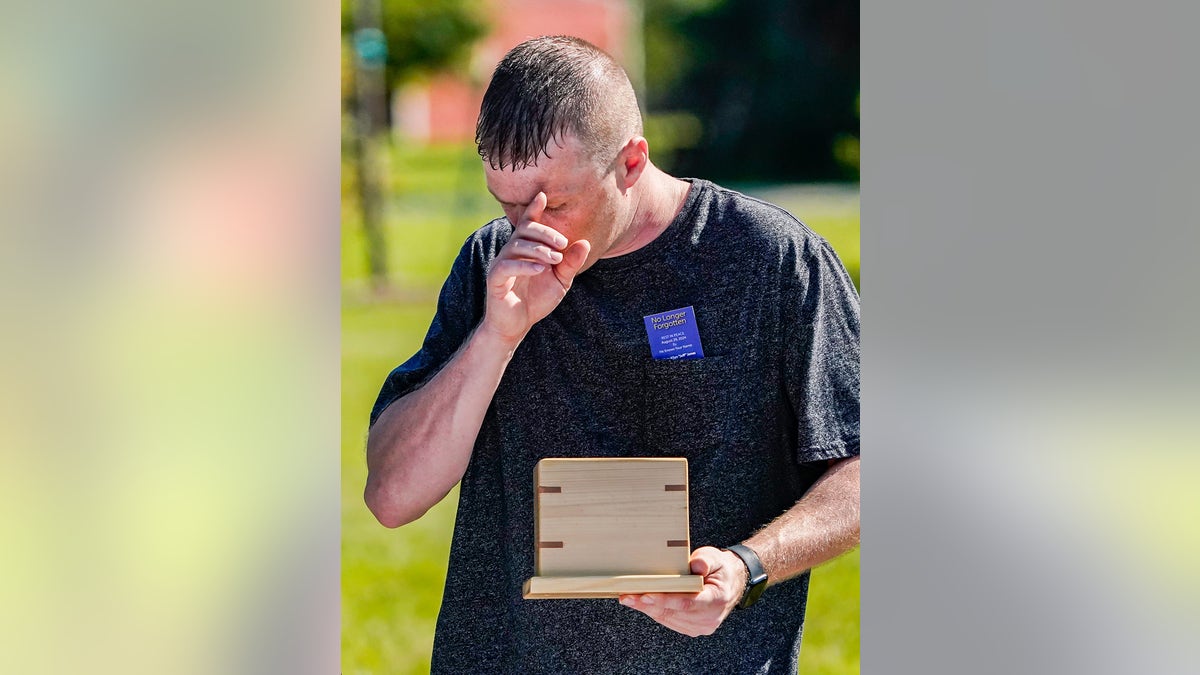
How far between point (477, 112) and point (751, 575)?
6082mm

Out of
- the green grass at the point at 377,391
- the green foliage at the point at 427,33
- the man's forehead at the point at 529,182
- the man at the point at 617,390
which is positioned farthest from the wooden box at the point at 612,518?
the green foliage at the point at 427,33

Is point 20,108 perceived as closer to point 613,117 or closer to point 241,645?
point 241,645

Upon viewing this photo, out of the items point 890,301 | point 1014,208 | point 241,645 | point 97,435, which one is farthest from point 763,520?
point 97,435

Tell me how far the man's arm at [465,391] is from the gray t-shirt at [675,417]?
95mm

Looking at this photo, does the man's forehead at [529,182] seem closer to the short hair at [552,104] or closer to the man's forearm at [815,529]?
the short hair at [552,104]

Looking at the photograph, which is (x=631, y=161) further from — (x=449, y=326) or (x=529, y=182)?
(x=449, y=326)

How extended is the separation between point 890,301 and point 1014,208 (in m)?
0.20

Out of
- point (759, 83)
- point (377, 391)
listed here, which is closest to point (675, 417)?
point (377, 391)

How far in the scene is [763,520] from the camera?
2199 mm

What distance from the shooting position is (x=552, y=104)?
2.04 m

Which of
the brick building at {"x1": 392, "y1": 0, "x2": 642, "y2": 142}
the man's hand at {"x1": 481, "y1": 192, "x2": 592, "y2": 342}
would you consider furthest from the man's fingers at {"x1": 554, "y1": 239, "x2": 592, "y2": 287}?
the brick building at {"x1": 392, "y1": 0, "x2": 642, "y2": 142}

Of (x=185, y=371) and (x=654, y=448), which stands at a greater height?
(x=185, y=371)

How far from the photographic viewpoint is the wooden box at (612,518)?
1910 millimetres

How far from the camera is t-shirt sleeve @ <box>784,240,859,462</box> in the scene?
2.13 metres
